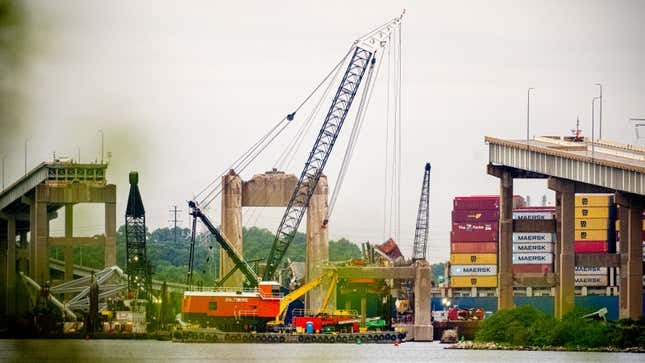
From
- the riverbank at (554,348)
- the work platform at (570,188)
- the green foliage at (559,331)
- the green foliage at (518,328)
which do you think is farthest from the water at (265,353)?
the work platform at (570,188)

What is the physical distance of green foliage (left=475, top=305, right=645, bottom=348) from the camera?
155 m

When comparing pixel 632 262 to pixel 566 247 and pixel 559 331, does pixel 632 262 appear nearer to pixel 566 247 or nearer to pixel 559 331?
pixel 566 247

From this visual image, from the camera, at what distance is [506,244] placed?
180 metres

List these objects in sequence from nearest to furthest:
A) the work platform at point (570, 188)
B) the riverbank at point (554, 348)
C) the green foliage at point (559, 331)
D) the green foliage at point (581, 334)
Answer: the riverbank at point (554, 348)
the green foliage at point (581, 334)
the green foliage at point (559, 331)
the work platform at point (570, 188)

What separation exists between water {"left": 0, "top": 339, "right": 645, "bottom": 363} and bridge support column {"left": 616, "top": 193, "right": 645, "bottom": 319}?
16.4m

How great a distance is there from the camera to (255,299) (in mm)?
177375

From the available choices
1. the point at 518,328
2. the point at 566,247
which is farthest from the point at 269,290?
the point at 566,247

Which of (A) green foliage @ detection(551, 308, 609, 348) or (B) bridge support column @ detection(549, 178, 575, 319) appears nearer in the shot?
(A) green foliage @ detection(551, 308, 609, 348)

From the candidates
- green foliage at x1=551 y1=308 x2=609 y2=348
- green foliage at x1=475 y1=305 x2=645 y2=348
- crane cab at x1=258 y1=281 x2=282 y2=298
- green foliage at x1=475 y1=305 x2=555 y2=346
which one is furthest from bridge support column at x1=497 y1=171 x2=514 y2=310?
crane cab at x1=258 y1=281 x2=282 y2=298

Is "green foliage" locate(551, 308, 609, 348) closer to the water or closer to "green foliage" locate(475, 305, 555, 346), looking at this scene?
"green foliage" locate(475, 305, 555, 346)

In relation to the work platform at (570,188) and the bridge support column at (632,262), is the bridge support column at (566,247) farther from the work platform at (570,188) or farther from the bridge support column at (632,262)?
the bridge support column at (632,262)

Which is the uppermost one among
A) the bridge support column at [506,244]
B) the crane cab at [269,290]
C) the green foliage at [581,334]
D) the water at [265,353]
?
the bridge support column at [506,244]

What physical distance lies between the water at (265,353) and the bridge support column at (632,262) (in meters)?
16.4

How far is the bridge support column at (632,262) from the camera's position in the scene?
558 ft
